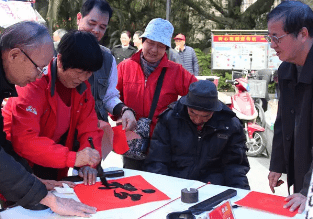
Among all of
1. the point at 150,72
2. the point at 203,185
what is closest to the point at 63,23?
the point at 150,72

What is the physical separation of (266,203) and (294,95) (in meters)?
0.77

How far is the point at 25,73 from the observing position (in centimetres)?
202

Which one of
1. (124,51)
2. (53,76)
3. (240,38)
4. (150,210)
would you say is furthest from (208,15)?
(150,210)

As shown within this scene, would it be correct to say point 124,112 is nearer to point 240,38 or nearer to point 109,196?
point 109,196

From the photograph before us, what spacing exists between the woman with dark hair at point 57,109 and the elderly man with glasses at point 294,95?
1049mm

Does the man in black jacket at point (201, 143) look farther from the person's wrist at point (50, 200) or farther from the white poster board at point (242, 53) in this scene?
the white poster board at point (242, 53)

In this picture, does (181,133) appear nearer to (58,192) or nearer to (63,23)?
(58,192)

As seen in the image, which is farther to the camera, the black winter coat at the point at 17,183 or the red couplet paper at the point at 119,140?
the red couplet paper at the point at 119,140

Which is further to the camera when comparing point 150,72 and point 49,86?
point 150,72

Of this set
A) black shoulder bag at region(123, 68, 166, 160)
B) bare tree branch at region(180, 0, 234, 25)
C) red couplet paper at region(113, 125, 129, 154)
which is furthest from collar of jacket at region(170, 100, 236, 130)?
Result: bare tree branch at region(180, 0, 234, 25)

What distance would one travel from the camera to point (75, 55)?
7.68 feet

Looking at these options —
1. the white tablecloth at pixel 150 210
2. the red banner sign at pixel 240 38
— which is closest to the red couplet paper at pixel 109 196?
the white tablecloth at pixel 150 210

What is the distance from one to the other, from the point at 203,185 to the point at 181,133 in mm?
590

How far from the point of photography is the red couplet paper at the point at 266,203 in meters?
2.18
